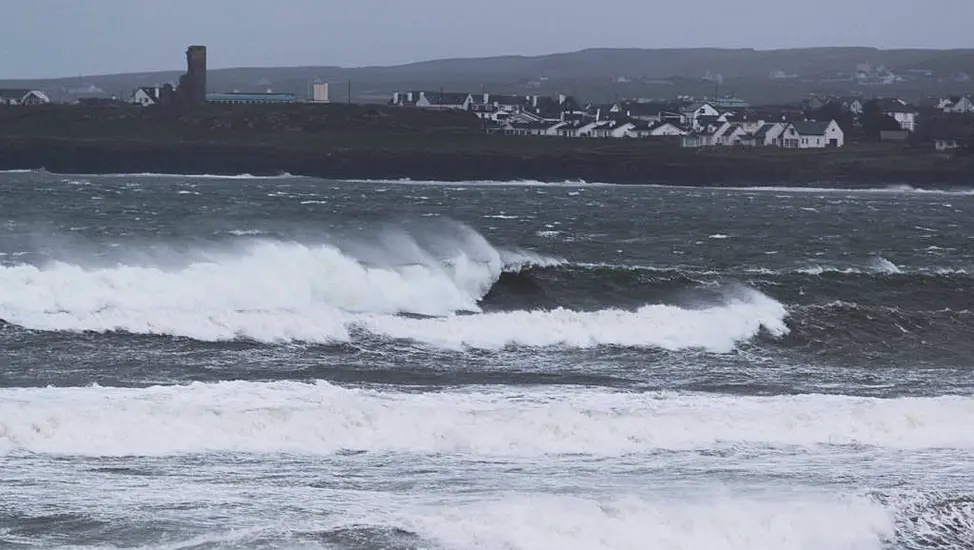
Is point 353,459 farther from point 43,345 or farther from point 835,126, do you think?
point 835,126

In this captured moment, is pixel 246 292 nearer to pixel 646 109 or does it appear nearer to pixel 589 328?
pixel 589 328

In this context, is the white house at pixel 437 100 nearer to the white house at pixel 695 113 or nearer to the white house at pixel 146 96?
the white house at pixel 695 113

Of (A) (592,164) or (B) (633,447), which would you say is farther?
(A) (592,164)

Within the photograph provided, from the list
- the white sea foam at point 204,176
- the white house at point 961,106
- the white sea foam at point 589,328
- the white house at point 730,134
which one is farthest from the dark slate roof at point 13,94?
the white sea foam at point 589,328

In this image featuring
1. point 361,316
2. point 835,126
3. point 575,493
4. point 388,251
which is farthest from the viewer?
point 835,126

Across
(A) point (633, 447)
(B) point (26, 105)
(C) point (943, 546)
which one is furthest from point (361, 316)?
(B) point (26, 105)

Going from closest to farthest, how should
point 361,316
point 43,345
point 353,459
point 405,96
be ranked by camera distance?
1. point 353,459
2. point 43,345
3. point 361,316
4. point 405,96
